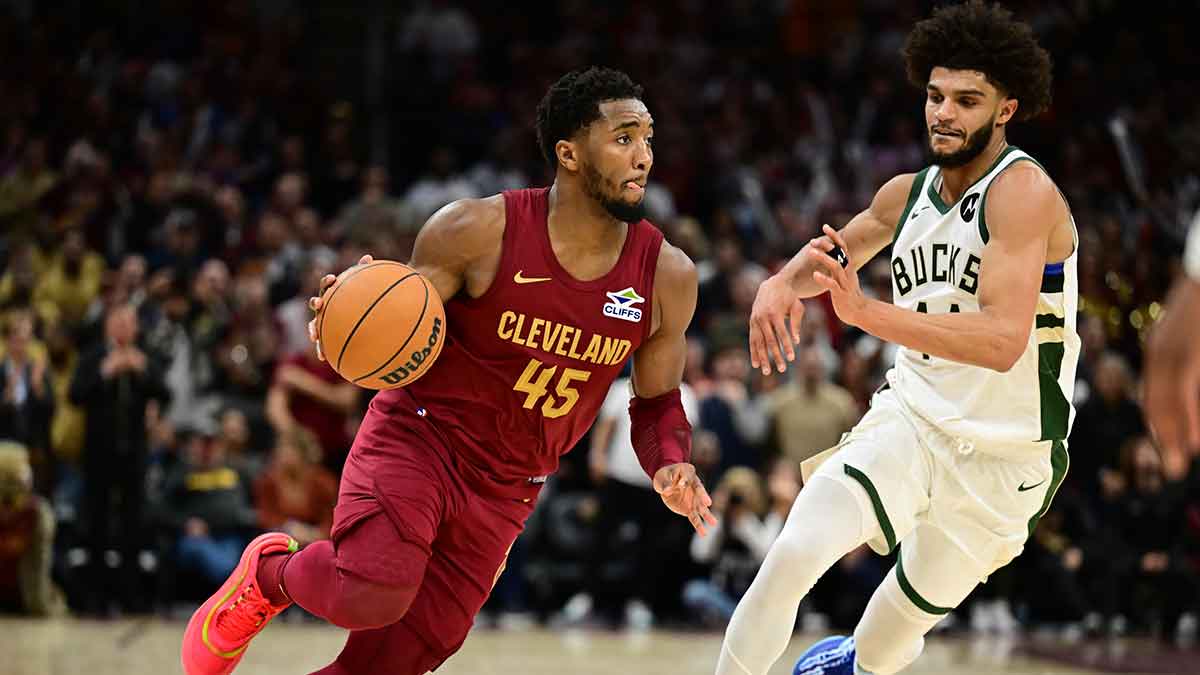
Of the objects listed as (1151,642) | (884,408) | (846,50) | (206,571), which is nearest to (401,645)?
(884,408)

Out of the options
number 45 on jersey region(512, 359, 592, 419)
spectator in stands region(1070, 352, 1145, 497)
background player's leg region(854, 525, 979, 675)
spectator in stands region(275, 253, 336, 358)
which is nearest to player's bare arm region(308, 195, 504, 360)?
number 45 on jersey region(512, 359, 592, 419)

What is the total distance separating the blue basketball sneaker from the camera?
18.2 feet

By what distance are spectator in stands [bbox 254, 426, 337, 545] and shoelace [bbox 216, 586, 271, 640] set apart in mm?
5292

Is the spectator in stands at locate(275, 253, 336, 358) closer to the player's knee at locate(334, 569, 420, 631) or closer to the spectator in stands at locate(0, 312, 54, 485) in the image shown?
the spectator in stands at locate(0, 312, 54, 485)

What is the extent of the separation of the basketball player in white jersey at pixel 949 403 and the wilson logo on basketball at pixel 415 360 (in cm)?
99

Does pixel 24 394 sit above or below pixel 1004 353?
below

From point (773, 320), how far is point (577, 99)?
97 cm

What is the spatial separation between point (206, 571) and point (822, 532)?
255 inches

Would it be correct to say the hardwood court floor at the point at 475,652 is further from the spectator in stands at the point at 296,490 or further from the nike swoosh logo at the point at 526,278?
the nike swoosh logo at the point at 526,278

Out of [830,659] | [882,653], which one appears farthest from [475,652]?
[882,653]

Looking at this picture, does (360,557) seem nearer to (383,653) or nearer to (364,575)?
(364,575)

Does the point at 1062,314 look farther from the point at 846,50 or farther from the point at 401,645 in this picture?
the point at 846,50

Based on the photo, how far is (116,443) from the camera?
10453 mm

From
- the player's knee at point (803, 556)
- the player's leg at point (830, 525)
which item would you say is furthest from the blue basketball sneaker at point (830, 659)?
the player's knee at point (803, 556)
